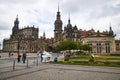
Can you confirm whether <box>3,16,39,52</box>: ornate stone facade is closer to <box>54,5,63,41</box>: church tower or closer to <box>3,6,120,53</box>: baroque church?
<box>3,6,120,53</box>: baroque church

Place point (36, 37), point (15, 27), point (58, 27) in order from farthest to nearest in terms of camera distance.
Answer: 1. point (15, 27)
2. point (36, 37)
3. point (58, 27)

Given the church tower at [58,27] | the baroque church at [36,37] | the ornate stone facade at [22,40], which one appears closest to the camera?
the baroque church at [36,37]

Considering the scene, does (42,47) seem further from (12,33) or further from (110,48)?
(110,48)

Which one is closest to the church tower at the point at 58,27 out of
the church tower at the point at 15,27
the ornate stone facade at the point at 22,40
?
the ornate stone facade at the point at 22,40

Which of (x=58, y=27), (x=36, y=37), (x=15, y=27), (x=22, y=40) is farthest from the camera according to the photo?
(x=15, y=27)

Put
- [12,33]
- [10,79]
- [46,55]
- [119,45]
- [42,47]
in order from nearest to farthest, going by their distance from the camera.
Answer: [10,79], [46,55], [119,45], [42,47], [12,33]

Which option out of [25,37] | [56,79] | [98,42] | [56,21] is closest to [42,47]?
[25,37]

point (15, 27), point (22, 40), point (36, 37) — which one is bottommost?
point (22, 40)

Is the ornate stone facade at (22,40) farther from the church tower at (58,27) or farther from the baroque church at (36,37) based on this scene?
the church tower at (58,27)

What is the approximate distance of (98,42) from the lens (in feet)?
319

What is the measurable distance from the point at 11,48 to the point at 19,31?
17.4m

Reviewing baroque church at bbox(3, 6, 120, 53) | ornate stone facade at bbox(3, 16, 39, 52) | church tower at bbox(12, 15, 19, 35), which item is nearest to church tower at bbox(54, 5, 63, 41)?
baroque church at bbox(3, 6, 120, 53)

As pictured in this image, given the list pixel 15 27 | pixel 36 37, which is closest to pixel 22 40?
pixel 36 37

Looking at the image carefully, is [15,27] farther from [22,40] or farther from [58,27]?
[58,27]
